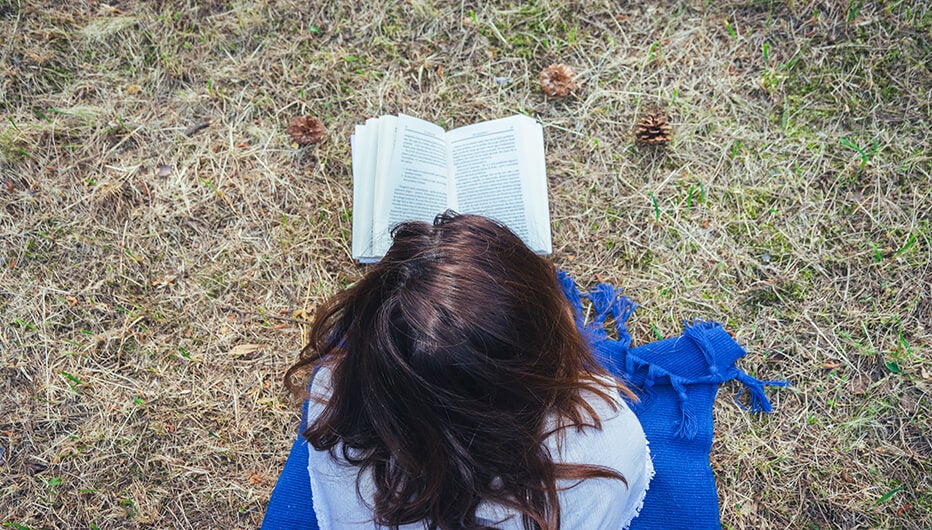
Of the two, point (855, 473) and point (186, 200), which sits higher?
point (186, 200)

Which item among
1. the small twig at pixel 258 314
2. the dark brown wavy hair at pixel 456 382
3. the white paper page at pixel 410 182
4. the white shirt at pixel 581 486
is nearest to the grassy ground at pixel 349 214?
the small twig at pixel 258 314

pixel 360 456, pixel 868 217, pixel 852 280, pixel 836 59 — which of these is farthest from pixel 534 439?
pixel 836 59

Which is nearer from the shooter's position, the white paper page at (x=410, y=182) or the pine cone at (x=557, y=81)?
the white paper page at (x=410, y=182)

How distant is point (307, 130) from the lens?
6.25 feet

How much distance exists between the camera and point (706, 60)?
6.23 feet

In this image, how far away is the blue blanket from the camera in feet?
5.22

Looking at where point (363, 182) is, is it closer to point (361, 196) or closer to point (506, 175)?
point (361, 196)

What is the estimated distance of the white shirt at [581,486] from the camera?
123cm

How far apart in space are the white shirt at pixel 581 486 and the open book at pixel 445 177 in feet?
2.26

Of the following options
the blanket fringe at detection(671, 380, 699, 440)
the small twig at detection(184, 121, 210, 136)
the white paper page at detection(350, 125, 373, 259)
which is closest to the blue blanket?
the blanket fringe at detection(671, 380, 699, 440)

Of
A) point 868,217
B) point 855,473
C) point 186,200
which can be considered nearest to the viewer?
point 855,473

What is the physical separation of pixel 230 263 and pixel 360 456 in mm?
976

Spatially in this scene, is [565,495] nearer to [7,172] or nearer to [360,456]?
[360,456]

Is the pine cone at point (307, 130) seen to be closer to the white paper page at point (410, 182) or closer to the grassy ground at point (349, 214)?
the grassy ground at point (349, 214)
